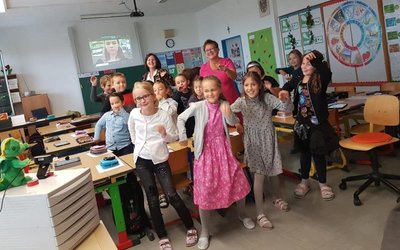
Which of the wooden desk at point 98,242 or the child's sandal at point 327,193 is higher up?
the wooden desk at point 98,242

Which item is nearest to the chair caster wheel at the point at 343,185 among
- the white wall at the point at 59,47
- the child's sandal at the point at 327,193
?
the child's sandal at the point at 327,193

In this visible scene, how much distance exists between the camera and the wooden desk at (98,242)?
1.30 m

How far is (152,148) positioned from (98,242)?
4.23ft

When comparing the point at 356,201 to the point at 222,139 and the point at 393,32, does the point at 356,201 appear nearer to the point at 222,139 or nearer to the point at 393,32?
the point at 222,139

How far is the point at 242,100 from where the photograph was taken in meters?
2.89

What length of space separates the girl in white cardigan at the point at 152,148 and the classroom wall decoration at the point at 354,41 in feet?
12.1

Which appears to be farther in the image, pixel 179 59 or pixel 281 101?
pixel 179 59

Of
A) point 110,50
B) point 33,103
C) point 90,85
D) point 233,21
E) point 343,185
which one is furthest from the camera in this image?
point 110,50

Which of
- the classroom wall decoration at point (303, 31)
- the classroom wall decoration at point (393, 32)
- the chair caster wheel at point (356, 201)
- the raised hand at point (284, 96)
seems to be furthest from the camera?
the classroom wall decoration at point (303, 31)

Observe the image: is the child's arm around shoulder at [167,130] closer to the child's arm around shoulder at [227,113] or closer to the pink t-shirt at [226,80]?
the child's arm around shoulder at [227,113]

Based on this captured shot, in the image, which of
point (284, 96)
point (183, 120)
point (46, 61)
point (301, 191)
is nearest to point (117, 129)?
point (183, 120)

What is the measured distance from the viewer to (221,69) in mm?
3266

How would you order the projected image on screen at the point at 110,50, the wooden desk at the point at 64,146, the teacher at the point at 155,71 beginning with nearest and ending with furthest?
the wooden desk at the point at 64,146
the teacher at the point at 155,71
the projected image on screen at the point at 110,50

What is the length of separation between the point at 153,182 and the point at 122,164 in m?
0.30
